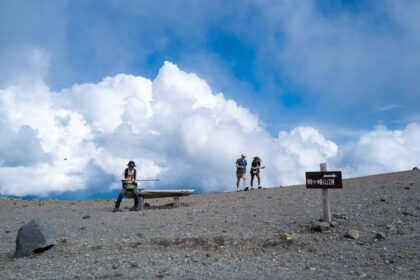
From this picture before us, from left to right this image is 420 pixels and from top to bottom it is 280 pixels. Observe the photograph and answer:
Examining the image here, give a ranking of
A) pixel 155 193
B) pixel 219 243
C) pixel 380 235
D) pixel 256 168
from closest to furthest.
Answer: pixel 380 235 → pixel 219 243 → pixel 155 193 → pixel 256 168

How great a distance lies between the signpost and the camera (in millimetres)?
10086

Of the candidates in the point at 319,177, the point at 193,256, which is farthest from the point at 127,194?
the point at 319,177

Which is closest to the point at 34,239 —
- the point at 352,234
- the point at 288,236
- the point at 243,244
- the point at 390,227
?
the point at 243,244

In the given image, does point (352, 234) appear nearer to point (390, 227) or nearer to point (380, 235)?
point (380, 235)

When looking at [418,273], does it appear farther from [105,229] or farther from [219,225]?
[105,229]

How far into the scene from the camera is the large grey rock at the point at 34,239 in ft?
31.0

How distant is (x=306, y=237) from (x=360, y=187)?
767 centimetres

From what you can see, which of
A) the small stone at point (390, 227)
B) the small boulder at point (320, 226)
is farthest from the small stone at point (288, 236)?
the small stone at point (390, 227)

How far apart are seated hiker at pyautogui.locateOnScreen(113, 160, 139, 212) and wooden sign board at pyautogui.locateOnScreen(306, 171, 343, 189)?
28.2 ft

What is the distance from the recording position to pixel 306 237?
9.35 meters

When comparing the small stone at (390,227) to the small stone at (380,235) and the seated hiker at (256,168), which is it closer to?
the small stone at (380,235)

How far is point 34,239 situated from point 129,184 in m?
6.31

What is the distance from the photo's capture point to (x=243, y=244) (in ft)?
30.0

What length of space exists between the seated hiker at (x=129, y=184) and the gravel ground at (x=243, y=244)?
202 centimetres
